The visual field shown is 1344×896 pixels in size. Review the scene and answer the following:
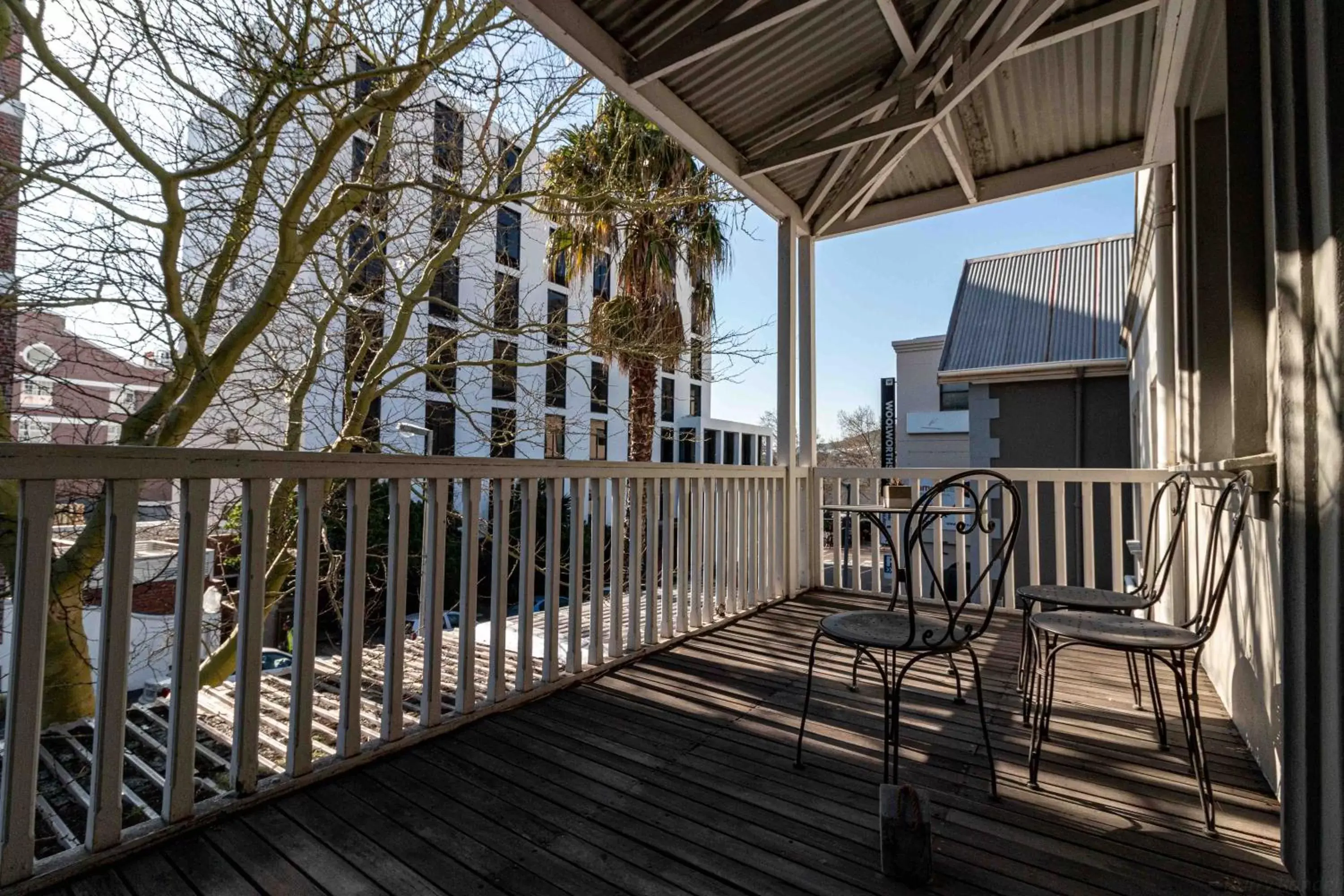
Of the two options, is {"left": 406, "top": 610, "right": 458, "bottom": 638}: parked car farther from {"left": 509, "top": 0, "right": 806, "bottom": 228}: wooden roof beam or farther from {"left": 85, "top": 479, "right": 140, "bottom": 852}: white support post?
{"left": 509, "top": 0, "right": 806, "bottom": 228}: wooden roof beam

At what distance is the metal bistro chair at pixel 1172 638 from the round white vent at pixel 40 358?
4.81m

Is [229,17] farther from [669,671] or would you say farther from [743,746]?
[743,746]

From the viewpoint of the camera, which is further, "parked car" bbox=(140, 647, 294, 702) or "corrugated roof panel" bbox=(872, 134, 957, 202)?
"parked car" bbox=(140, 647, 294, 702)

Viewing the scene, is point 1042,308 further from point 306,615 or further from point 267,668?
point 267,668

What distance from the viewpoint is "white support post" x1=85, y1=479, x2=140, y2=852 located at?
57.7 inches

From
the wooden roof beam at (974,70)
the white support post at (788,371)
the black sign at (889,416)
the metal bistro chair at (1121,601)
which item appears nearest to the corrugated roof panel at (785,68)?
the wooden roof beam at (974,70)

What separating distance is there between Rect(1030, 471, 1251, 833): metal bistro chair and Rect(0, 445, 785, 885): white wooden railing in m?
1.63

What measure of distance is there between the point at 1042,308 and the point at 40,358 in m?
11.1

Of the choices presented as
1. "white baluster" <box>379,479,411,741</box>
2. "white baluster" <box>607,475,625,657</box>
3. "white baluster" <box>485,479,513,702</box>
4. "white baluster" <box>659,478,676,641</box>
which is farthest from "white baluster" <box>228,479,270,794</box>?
"white baluster" <box>659,478,676,641</box>

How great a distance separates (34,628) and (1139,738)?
10.2 feet

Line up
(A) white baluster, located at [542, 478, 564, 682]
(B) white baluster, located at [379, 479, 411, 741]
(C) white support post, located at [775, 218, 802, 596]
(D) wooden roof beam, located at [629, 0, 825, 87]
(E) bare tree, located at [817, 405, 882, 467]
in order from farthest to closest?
(E) bare tree, located at [817, 405, 882, 467]
(C) white support post, located at [775, 218, 802, 596]
(A) white baluster, located at [542, 478, 564, 682]
(D) wooden roof beam, located at [629, 0, 825, 87]
(B) white baluster, located at [379, 479, 411, 741]

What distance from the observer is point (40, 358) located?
3.51 meters

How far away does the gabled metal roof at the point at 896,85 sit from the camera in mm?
2740

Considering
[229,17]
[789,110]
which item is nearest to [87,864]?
[229,17]
